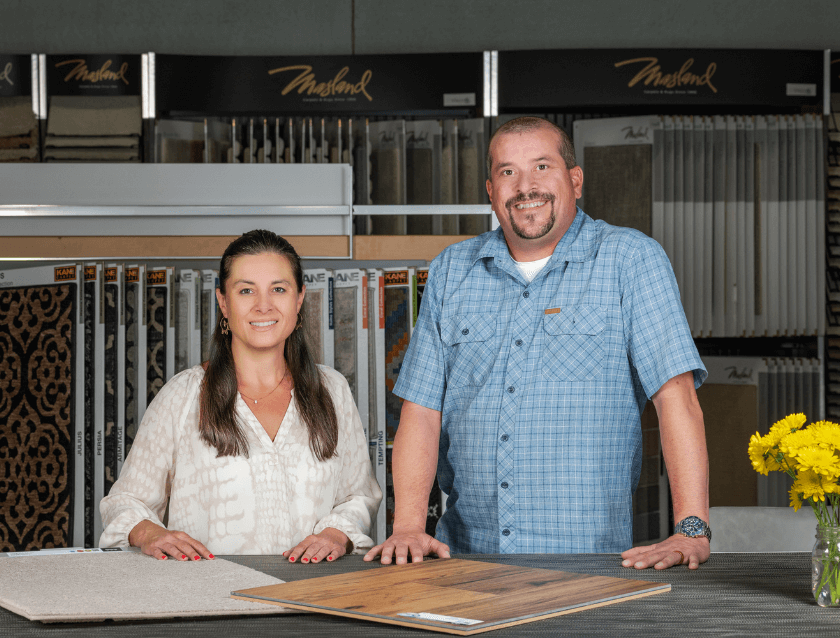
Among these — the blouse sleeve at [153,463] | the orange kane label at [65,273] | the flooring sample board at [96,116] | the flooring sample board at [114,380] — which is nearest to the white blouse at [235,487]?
the blouse sleeve at [153,463]

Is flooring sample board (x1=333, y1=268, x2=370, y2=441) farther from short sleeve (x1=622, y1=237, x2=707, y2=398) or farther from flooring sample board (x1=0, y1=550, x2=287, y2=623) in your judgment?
flooring sample board (x1=0, y1=550, x2=287, y2=623)

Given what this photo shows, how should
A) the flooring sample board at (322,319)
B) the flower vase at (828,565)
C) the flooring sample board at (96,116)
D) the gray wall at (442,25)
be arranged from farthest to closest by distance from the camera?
1. the gray wall at (442,25)
2. the flooring sample board at (96,116)
3. the flooring sample board at (322,319)
4. the flower vase at (828,565)

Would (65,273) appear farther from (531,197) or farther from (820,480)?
(820,480)

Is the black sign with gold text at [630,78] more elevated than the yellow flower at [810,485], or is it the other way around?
the black sign with gold text at [630,78]

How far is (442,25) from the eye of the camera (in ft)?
14.4

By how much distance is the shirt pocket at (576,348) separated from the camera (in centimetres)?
176

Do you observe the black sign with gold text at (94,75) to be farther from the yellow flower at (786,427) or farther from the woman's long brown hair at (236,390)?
the yellow flower at (786,427)

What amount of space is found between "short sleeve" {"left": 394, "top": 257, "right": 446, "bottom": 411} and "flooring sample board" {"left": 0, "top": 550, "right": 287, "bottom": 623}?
1.92ft

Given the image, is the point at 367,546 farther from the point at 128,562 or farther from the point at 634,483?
the point at 634,483

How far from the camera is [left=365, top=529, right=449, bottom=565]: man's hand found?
139 cm

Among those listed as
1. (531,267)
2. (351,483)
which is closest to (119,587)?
(351,483)

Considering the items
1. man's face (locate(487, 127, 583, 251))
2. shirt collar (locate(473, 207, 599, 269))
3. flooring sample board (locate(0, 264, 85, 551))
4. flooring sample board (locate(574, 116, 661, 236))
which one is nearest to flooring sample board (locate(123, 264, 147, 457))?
flooring sample board (locate(0, 264, 85, 551))

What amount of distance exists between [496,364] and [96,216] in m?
1.97

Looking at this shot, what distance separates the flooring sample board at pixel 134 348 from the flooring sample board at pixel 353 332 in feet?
2.18
